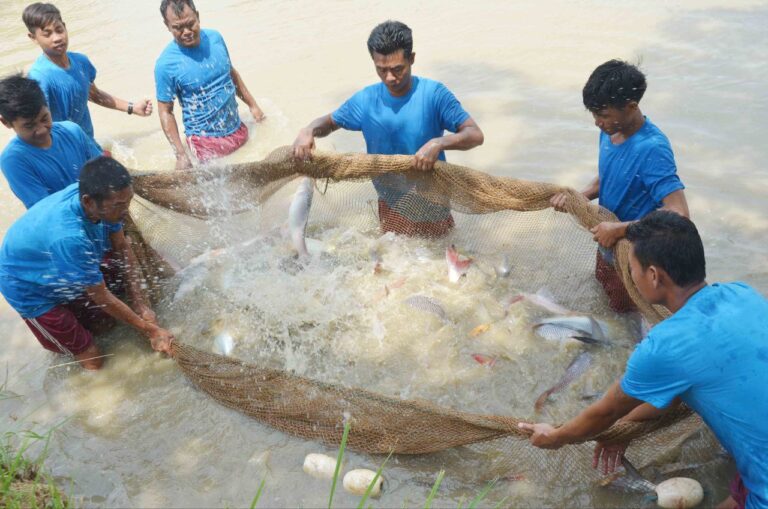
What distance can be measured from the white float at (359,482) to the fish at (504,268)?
1918 millimetres

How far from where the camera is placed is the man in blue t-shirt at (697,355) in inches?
98.2

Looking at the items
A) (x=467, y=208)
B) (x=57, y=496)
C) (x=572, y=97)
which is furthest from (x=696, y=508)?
(x=572, y=97)

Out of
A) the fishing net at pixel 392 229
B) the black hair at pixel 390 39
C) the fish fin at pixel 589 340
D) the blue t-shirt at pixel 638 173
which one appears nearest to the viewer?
the fishing net at pixel 392 229

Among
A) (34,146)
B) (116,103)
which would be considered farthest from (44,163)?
(116,103)

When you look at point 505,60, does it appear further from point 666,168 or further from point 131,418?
point 131,418

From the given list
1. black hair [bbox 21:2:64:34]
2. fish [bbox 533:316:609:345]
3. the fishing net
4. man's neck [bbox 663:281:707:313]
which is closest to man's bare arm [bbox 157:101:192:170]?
black hair [bbox 21:2:64:34]

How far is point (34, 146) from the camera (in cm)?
429

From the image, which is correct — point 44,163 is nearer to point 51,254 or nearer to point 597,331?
point 51,254

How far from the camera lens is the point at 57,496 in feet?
10.1

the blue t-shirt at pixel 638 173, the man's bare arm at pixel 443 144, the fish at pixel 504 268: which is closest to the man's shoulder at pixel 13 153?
the man's bare arm at pixel 443 144

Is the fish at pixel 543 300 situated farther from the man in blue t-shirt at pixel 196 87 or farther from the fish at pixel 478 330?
the man in blue t-shirt at pixel 196 87

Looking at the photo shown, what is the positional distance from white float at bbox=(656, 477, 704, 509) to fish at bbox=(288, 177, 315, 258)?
9.70 ft

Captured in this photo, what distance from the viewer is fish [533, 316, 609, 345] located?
156 inches

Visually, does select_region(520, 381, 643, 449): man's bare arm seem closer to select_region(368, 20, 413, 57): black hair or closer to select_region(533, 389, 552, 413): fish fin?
select_region(533, 389, 552, 413): fish fin
